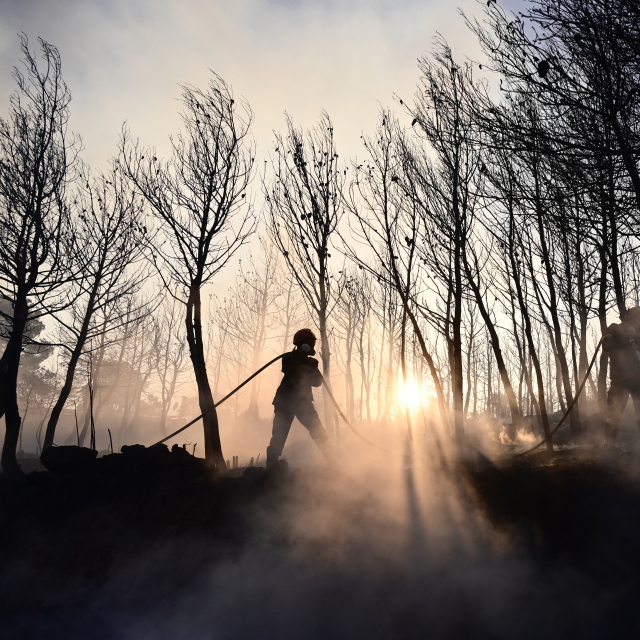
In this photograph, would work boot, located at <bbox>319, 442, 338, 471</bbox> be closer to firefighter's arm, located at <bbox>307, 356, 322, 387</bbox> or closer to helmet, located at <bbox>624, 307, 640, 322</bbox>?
firefighter's arm, located at <bbox>307, 356, 322, 387</bbox>

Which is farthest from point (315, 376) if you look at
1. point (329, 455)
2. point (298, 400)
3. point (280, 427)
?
point (329, 455)

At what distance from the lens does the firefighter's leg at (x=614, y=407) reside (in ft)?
18.9

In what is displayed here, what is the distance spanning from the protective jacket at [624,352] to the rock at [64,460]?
20.0ft

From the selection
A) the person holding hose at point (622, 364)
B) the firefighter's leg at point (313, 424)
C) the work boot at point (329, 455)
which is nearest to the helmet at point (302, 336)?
the firefighter's leg at point (313, 424)

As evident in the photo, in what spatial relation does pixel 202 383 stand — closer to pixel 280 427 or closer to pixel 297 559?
pixel 280 427

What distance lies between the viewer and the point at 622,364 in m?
5.65

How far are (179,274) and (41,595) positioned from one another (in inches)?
171

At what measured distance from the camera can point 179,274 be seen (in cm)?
673

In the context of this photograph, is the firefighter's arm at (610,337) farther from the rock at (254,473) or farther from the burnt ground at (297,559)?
the rock at (254,473)

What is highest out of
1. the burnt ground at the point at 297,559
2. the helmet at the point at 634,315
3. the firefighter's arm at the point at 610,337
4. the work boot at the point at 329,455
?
the helmet at the point at 634,315

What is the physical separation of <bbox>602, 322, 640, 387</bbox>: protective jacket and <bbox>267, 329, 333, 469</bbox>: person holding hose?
3.70 meters

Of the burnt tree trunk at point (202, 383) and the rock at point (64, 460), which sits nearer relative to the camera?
the rock at point (64, 460)

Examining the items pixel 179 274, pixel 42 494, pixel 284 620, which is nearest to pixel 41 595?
pixel 42 494

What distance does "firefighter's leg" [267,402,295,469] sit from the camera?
5.21 m
